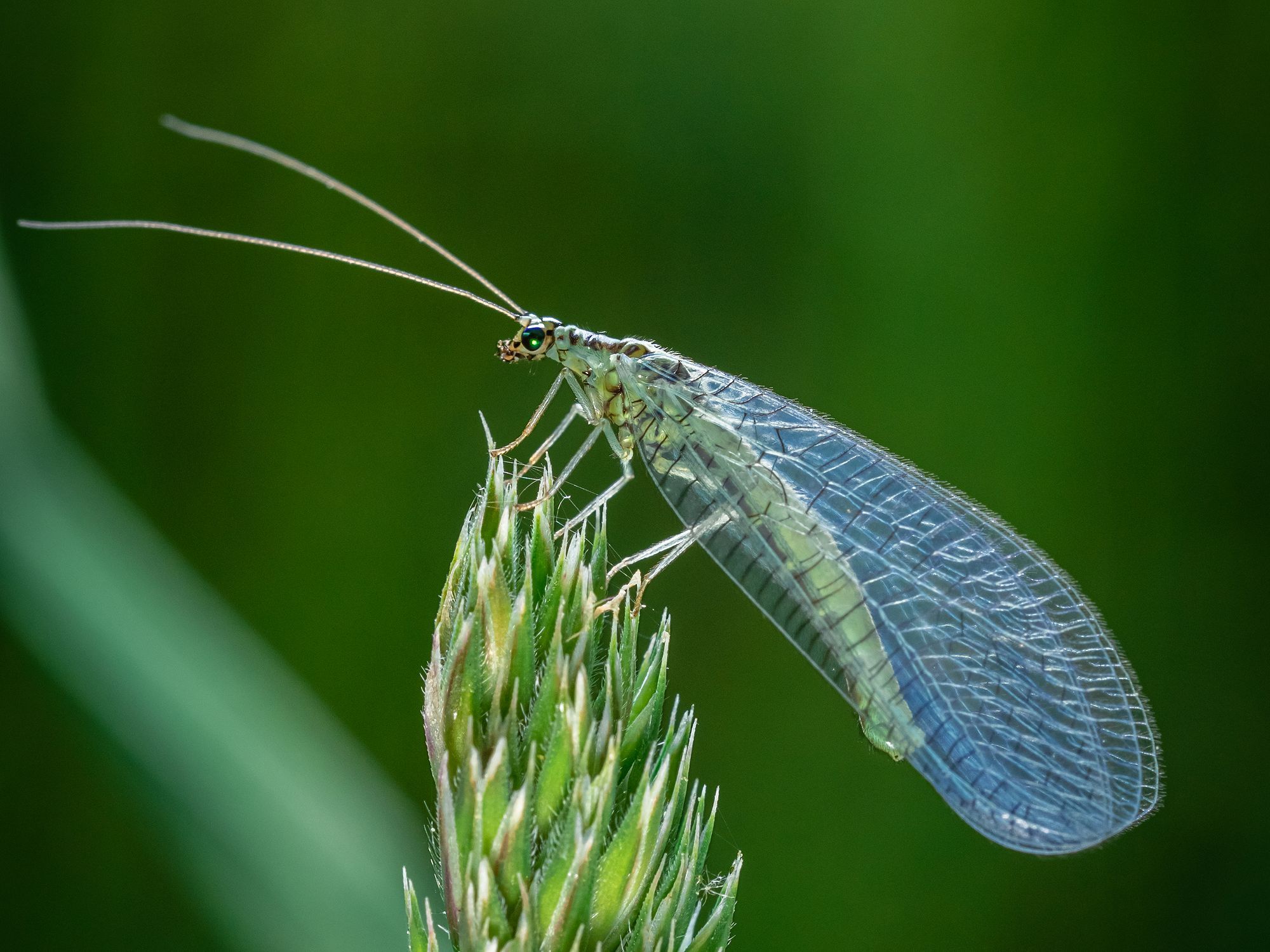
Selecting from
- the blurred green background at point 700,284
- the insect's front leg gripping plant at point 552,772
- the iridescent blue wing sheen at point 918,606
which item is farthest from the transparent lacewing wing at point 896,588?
the blurred green background at point 700,284

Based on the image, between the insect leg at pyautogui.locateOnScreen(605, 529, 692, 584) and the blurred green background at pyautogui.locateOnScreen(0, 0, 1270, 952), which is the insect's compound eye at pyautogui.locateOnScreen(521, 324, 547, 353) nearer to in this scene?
the insect leg at pyautogui.locateOnScreen(605, 529, 692, 584)

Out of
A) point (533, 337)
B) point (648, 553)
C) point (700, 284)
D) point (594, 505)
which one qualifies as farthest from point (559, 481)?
point (700, 284)

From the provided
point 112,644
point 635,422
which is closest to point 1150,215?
point 635,422

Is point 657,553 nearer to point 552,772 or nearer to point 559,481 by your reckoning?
point 559,481

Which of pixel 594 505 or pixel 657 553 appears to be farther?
pixel 657 553

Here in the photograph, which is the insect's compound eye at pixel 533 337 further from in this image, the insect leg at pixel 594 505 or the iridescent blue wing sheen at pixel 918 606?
the insect leg at pixel 594 505
